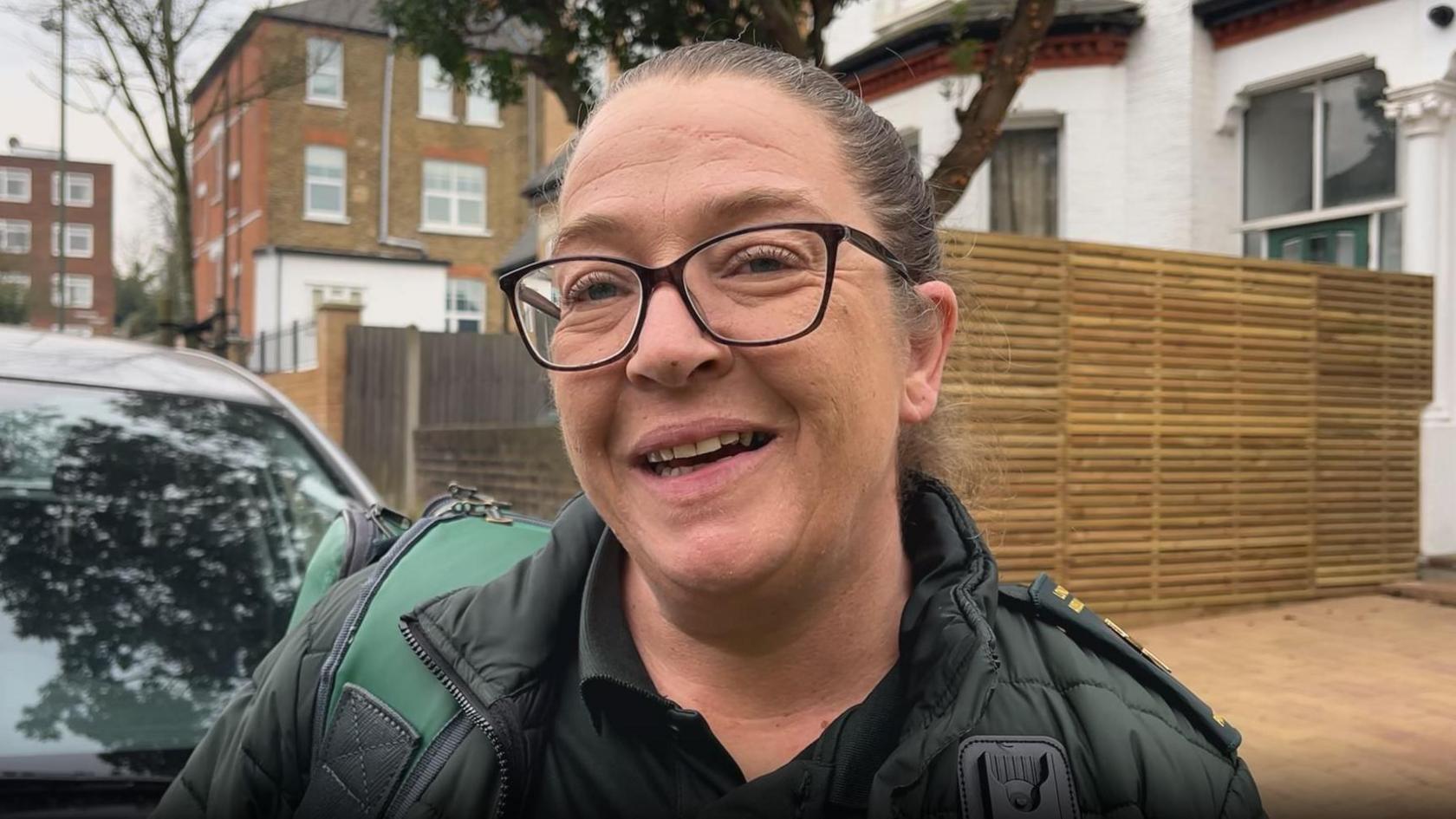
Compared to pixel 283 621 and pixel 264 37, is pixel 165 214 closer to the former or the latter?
pixel 264 37

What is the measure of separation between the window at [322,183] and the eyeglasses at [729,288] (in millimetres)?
29000

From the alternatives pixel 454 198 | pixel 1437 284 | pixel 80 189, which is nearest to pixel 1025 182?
pixel 1437 284

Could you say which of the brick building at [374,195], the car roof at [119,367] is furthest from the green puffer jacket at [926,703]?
the brick building at [374,195]

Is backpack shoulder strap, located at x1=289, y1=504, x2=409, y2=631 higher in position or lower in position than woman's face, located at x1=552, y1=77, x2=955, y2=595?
lower

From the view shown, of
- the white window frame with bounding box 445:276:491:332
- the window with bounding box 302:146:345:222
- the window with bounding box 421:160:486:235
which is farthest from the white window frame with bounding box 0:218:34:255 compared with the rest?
the white window frame with bounding box 445:276:491:332

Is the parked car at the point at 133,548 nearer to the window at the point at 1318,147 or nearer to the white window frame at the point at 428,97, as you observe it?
the window at the point at 1318,147

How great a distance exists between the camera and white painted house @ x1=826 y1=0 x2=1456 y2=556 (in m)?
8.34

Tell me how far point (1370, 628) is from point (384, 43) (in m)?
28.6

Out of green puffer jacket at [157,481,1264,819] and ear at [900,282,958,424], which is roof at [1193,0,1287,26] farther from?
green puffer jacket at [157,481,1264,819]

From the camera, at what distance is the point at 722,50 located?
1.63m

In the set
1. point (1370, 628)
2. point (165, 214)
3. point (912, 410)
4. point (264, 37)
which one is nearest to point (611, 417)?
point (912, 410)

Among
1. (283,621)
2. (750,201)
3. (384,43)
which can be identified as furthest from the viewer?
(384,43)

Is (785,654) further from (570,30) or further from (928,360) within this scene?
(570,30)

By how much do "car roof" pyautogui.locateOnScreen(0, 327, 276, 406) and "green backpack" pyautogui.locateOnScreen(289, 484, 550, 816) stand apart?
1.98m
